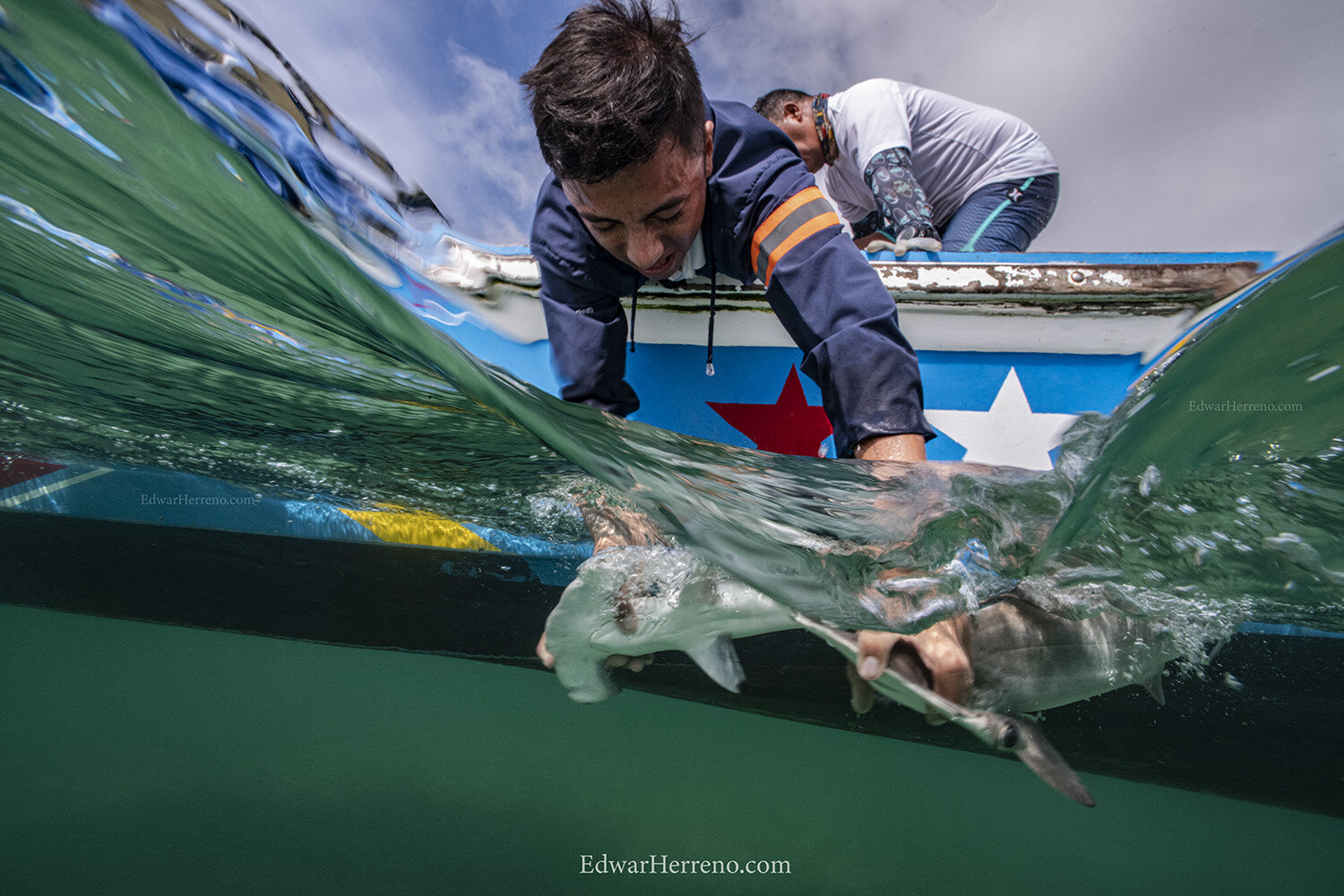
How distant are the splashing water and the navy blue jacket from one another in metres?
0.15

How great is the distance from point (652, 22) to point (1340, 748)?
2.50 m

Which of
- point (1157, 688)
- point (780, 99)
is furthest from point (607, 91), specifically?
point (1157, 688)

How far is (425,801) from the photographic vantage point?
2.63 m

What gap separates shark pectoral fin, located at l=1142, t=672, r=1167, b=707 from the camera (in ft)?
5.53

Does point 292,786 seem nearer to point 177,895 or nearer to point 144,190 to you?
point 177,895

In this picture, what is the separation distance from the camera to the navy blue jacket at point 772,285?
3.94ft

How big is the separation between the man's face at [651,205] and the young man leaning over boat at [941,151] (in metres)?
0.97

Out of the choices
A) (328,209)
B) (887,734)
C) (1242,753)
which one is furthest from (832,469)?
(1242,753)

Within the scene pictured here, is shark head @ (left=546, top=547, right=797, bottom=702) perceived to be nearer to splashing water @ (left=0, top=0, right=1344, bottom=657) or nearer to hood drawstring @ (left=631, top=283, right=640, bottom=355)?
splashing water @ (left=0, top=0, right=1344, bottom=657)

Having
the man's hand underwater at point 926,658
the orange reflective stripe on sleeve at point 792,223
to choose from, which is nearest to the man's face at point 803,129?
the orange reflective stripe on sleeve at point 792,223

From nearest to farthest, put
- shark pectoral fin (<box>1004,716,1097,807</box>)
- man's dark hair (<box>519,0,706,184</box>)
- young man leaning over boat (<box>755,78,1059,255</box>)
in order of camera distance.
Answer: shark pectoral fin (<box>1004,716,1097,807</box>) < man's dark hair (<box>519,0,706,184</box>) < young man leaning over boat (<box>755,78,1059,255</box>)

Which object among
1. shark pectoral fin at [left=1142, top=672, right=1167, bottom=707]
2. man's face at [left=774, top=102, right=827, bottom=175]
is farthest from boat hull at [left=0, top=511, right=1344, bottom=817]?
man's face at [left=774, top=102, right=827, bottom=175]

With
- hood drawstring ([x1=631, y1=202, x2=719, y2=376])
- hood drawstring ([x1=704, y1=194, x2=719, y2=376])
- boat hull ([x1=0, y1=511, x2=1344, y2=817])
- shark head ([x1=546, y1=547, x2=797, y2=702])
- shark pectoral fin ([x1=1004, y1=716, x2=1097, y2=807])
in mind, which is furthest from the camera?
boat hull ([x1=0, y1=511, x2=1344, y2=817])

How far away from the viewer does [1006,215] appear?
2207 mm
